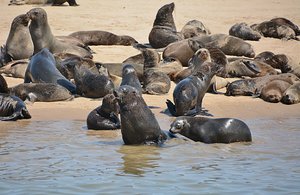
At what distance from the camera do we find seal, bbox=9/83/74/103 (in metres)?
9.62

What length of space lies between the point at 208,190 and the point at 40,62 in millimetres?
5419

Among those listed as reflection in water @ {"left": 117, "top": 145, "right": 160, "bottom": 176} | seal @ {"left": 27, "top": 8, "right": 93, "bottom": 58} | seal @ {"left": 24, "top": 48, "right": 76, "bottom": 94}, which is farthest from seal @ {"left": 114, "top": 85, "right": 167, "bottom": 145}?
seal @ {"left": 27, "top": 8, "right": 93, "bottom": 58}

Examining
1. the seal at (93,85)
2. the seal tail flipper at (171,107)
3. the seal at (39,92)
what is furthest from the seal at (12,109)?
the seal tail flipper at (171,107)

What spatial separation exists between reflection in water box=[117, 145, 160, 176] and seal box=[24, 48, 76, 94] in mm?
3300

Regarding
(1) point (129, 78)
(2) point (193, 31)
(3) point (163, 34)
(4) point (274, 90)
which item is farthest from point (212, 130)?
(2) point (193, 31)

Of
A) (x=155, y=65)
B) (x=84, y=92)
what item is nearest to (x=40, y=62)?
(x=84, y=92)

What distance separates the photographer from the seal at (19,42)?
12.6 m

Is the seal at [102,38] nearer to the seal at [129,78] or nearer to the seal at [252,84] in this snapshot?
the seal at [252,84]

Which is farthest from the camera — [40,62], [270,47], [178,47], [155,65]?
[270,47]

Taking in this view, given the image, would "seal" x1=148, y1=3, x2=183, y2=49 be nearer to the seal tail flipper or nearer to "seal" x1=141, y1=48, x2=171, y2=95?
"seal" x1=141, y1=48, x2=171, y2=95

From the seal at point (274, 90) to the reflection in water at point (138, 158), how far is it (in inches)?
145

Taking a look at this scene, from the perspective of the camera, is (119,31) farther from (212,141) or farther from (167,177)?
(167,177)

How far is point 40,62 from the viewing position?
34.7 feet

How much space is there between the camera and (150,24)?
56.4 feet
